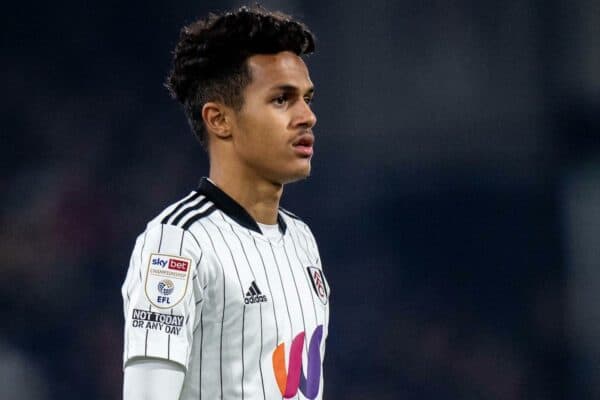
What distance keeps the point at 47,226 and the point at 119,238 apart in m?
0.24

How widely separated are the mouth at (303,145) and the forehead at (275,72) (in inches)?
3.4

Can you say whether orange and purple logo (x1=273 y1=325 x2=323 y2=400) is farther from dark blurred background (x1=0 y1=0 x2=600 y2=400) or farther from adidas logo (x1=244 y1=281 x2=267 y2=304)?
dark blurred background (x1=0 y1=0 x2=600 y2=400)

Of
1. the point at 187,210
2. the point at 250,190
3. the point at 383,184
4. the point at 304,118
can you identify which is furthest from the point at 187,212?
the point at 383,184

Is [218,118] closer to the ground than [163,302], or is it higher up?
higher up

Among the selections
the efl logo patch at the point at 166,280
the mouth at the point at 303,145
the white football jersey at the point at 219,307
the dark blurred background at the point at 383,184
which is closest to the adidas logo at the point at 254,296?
the white football jersey at the point at 219,307

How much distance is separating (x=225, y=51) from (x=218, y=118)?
0.37 ft

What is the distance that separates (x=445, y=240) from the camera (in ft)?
9.89

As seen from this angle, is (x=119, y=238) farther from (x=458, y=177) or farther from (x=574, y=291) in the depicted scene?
(x=574, y=291)

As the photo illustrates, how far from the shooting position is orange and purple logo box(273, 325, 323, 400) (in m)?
1.37

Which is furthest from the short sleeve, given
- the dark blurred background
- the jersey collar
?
the dark blurred background

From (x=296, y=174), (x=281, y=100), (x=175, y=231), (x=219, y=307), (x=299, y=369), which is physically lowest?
(x=299, y=369)

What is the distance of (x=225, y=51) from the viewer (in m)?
1.50

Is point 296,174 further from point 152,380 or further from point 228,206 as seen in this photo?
point 152,380

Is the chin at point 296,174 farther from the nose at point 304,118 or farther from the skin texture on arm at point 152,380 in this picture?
the skin texture on arm at point 152,380
